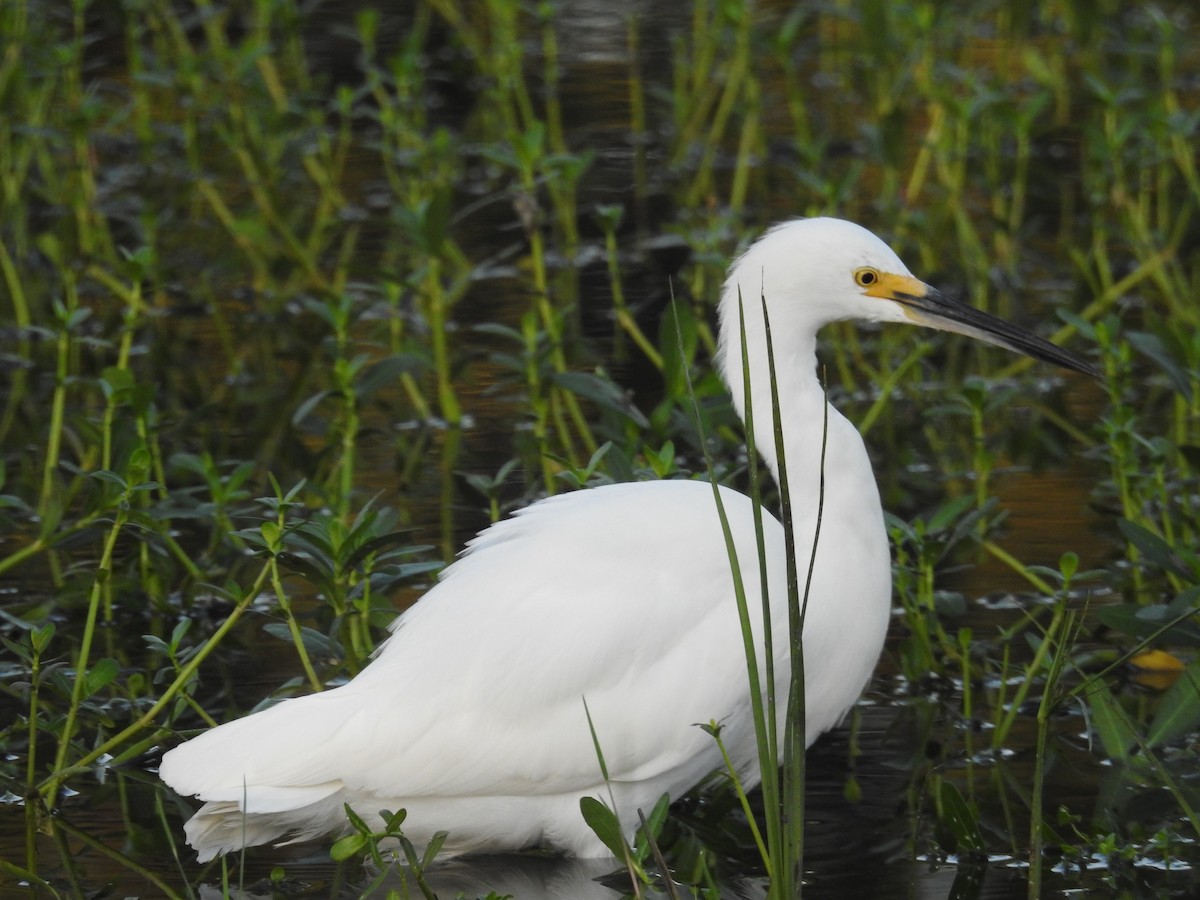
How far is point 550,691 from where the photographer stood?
11.7ft

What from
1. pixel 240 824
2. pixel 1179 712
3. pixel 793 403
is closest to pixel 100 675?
pixel 240 824

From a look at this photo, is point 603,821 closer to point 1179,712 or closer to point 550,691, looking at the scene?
point 550,691

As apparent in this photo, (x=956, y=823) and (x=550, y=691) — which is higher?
(x=550, y=691)

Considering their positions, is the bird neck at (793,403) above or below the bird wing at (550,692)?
above

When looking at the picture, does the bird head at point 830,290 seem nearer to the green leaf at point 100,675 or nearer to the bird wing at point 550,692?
the bird wing at point 550,692

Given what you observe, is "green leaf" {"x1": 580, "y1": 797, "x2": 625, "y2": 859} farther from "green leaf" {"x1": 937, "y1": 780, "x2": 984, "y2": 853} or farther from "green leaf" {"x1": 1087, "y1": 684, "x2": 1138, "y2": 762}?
"green leaf" {"x1": 1087, "y1": 684, "x2": 1138, "y2": 762}

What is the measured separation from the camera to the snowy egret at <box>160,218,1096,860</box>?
139 inches

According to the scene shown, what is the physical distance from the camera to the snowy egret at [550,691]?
3.54m

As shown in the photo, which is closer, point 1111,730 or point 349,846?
point 349,846

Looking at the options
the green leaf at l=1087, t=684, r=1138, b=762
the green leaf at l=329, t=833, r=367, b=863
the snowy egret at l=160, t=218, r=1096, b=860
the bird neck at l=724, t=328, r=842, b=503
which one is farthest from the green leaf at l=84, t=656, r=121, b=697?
the green leaf at l=1087, t=684, r=1138, b=762

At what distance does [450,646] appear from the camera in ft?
11.8

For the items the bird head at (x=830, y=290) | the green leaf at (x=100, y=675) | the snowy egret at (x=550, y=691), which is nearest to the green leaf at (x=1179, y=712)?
the snowy egret at (x=550, y=691)

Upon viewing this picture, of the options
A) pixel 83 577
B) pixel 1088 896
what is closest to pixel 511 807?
pixel 1088 896

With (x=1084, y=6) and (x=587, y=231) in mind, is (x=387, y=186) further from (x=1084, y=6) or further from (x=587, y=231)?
(x=1084, y=6)
